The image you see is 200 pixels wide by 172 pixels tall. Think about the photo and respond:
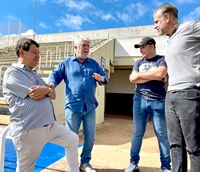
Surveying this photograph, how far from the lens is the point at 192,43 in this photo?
49.2 inches

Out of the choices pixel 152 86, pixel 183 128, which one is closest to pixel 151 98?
pixel 152 86

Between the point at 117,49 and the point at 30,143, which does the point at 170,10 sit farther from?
the point at 117,49

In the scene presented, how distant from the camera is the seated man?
133 cm

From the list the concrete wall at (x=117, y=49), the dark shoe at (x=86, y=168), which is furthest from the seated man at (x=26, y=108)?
the concrete wall at (x=117, y=49)

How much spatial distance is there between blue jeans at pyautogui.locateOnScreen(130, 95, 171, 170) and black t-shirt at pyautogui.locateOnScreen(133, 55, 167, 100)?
5 cm

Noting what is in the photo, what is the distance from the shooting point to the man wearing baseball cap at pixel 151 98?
1.89m

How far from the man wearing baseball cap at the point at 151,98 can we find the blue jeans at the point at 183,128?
0.52 m

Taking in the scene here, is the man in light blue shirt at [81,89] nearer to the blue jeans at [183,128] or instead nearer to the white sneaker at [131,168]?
the white sneaker at [131,168]

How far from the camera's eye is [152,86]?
1939 millimetres

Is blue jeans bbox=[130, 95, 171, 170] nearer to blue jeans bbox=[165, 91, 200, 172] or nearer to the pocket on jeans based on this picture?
blue jeans bbox=[165, 91, 200, 172]

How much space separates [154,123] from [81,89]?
890mm

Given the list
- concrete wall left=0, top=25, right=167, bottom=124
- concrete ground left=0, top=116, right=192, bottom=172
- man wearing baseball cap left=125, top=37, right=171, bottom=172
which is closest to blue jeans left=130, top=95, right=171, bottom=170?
man wearing baseball cap left=125, top=37, right=171, bottom=172

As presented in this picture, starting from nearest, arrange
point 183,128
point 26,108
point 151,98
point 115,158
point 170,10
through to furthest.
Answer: point 183,128 → point 26,108 → point 170,10 → point 151,98 → point 115,158

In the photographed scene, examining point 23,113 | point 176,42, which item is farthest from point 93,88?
point 176,42
